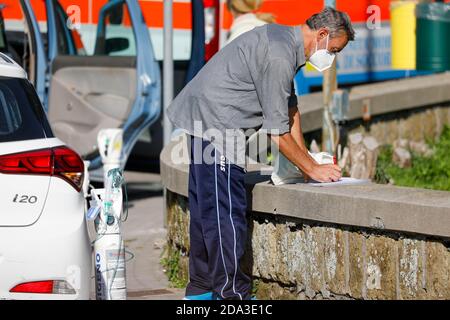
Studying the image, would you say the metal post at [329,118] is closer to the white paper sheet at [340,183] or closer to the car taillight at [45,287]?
the white paper sheet at [340,183]

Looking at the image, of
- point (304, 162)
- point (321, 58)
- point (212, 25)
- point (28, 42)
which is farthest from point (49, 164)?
point (212, 25)

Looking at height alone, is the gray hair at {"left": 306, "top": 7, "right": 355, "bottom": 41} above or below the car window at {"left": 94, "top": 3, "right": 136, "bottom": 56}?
above

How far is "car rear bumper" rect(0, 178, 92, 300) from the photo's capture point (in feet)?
18.3

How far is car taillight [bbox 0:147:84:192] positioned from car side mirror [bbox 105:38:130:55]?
16.7 feet

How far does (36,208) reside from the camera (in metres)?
5.67

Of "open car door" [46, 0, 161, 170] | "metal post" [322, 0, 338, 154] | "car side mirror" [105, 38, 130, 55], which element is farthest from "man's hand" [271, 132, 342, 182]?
"car side mirror" [105, 38, 130, 55]

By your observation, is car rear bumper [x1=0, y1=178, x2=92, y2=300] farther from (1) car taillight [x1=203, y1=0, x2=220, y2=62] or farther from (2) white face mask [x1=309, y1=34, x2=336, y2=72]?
(1) car taillight [x1=203, y1=0, x2=220, y2=62]

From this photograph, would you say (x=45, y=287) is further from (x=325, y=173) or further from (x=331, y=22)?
(x=331, y=22)

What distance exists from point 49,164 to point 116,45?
536 centimetres

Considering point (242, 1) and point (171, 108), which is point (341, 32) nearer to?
point (171, 108)

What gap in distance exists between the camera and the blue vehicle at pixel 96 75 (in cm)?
1050

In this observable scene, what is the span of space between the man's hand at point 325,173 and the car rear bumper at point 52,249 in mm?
1408

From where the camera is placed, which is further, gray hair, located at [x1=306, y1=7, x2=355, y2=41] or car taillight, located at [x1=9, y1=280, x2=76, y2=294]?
gray hair, located at [x1=306, y1=7, x2=355, y2=41]

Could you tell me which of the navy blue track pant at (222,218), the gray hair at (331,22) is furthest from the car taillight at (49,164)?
the gray hair at (331,22)
